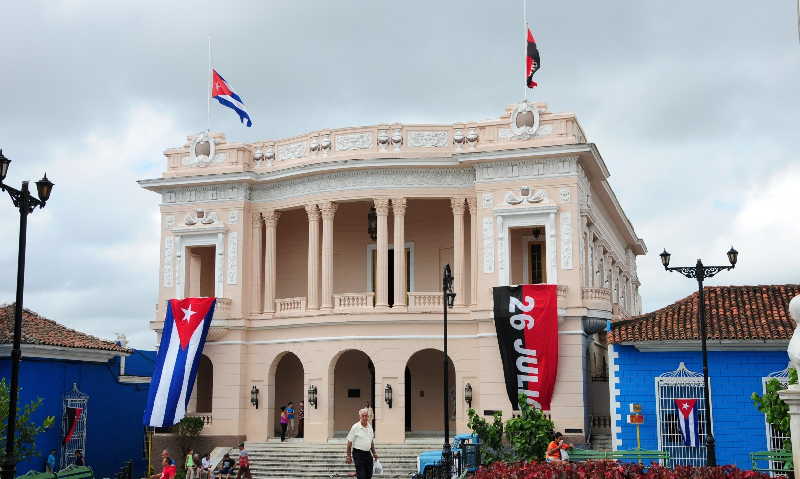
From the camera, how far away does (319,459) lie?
30.1m

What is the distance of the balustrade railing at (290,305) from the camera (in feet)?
109

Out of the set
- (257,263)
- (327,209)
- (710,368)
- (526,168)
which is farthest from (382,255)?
(710,368)

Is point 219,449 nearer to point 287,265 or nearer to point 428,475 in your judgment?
point 287,265

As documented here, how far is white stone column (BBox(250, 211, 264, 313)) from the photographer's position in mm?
34469

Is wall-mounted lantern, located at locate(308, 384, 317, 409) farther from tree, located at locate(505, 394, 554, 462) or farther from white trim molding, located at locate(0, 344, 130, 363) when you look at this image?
tree, located at locate(505, 394, 554, 462)

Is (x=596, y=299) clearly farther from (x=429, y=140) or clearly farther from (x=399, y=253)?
(x=429, y=140)

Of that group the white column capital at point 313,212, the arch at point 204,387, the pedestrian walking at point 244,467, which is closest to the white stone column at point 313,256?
the white column capital at point 313,212

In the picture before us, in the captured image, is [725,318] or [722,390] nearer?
[722,390]

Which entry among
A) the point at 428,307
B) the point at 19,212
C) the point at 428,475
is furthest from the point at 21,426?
the point at 428,307

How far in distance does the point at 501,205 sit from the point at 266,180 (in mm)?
8299

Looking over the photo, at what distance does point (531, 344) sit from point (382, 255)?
5730 millimetres

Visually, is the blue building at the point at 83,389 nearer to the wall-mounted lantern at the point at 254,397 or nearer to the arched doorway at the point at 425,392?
the wall-mounted lantern at the point at 254,397

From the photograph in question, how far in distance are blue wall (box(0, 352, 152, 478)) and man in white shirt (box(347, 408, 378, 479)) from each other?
17697 millimetres

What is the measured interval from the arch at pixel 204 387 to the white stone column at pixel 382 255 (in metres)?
8.20
